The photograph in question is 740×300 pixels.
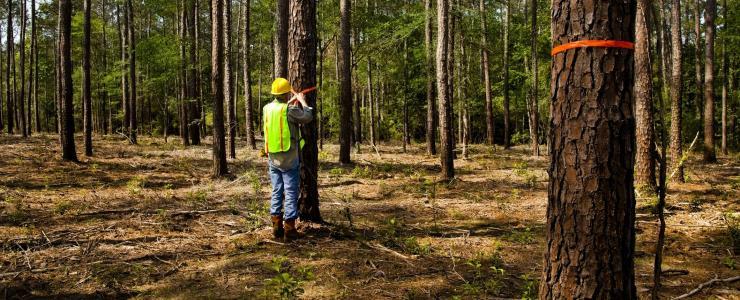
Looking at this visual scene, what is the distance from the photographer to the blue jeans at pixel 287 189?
5.70 meters

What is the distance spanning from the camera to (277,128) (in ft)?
18.6

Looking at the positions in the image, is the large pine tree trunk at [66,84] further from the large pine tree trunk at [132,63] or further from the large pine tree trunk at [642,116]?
the large pine tree trunk at [642,116]

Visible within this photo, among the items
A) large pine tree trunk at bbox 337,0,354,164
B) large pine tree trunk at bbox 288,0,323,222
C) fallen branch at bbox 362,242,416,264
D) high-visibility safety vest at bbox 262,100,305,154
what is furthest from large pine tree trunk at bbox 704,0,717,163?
high-visibility safety vest at bbox 262,100,305,154

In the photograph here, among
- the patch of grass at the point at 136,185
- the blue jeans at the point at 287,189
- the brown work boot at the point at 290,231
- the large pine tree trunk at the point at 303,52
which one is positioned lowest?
the brown work boot at the point at 290,231

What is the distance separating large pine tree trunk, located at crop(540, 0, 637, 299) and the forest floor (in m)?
1.29

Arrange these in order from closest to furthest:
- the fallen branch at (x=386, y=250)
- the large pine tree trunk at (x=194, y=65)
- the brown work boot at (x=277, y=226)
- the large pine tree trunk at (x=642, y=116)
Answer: the fallen branch at (x=386, y=250)
the brown work boot at (x=277, y=226)
the large pine tree trunk at (x=642, y=116)
the large pine tree trunk at (x=194, y=65)

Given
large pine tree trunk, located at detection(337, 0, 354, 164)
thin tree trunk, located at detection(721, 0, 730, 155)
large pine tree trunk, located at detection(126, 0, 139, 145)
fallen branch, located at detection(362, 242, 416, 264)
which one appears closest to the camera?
fallen branch, located at detection(362, 242, 416, 264)

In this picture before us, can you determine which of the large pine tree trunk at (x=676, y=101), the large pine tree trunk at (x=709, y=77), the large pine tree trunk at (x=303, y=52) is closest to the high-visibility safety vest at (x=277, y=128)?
the large pine tree trunk at (x=303, y=52)

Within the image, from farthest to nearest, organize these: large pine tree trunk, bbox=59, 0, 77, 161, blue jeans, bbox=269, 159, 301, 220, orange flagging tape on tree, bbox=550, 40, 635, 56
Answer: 1. large pine tree trunk, bbox=59, 0, 77, 161
2. blue jeans, bbox=269, 159, 301, 220
3. orange flagging tape on tree, bbox=550, 40, 635, 56

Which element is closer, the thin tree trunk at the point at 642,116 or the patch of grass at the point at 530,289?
the patch of grass at the point at 530,289

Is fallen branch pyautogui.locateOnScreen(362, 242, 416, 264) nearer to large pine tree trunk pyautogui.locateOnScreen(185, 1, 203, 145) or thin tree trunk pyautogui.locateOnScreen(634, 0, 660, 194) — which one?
thin tree trunk pyautogui.locateOnScreen(634, 0, 660, 194)

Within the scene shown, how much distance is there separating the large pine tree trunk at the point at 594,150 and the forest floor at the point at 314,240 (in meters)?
1.29

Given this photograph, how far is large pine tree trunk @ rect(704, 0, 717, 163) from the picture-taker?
14.9 meters

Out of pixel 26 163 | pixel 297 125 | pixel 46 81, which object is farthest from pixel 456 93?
pixel 46 81
